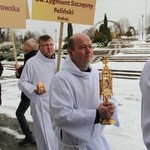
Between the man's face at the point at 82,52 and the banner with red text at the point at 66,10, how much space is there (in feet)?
5.39

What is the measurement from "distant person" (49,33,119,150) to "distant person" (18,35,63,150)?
6.19 feet

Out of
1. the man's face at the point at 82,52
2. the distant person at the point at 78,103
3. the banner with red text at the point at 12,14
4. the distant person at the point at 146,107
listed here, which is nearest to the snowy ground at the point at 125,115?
the banner with red text at the point at 12,14

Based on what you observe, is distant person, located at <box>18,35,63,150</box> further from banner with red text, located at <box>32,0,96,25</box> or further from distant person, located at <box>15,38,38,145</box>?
distant person, located at <box>15,38,38,145</box>

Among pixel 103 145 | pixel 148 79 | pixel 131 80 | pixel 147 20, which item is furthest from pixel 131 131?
pixel 147 20

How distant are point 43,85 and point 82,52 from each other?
2020 millimetres

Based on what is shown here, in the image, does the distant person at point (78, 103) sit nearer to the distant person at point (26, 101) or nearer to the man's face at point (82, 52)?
the man's face at point (82, 52)

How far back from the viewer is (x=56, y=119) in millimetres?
3195

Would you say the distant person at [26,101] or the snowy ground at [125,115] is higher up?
the distant person at [26,101]

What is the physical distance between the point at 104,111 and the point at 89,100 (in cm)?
36

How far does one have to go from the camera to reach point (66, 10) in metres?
5.08

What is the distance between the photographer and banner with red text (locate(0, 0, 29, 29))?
588 cm

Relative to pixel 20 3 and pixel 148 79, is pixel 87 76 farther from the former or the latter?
pixel 20 3

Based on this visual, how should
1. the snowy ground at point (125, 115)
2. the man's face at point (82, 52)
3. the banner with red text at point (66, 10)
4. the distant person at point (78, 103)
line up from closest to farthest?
the distant person at point (78, 103) < the man's face at point (82, 52) < the banner with red text at point (66, 10) < the snowy ground at point (125, 115)

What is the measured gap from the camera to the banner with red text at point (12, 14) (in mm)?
5883
